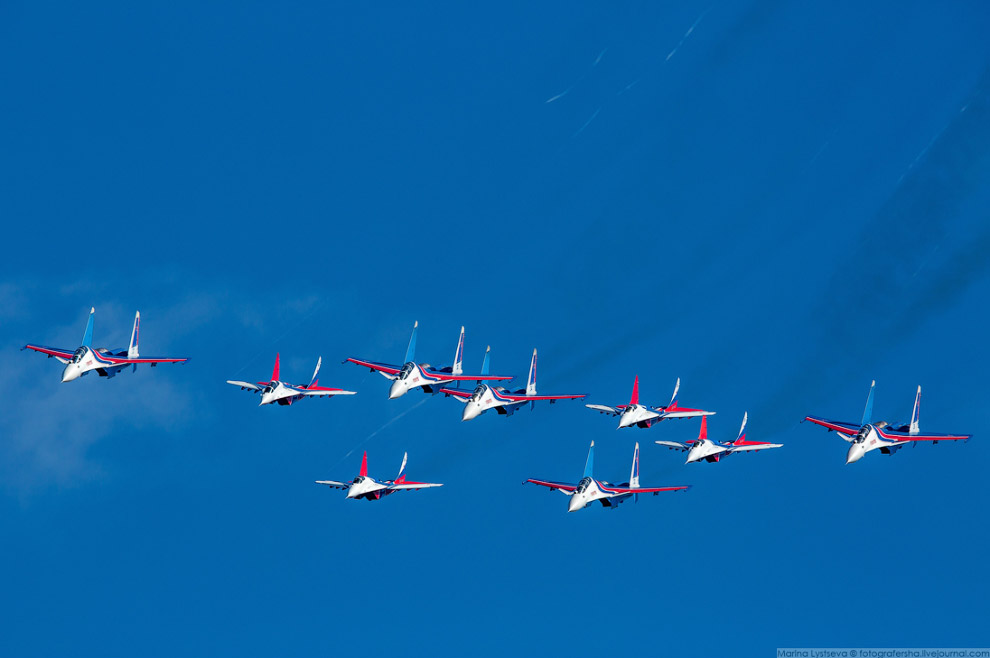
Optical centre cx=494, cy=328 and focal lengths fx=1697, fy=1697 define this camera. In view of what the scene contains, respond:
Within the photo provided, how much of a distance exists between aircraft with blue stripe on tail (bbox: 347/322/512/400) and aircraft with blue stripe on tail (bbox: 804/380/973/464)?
32.2 m

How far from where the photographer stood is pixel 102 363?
6122 inches

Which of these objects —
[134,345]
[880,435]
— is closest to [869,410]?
[880,435]

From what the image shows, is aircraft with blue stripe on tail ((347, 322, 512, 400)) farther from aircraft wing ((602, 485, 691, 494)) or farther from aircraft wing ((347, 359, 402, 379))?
aircraft wing ((602, 485, 691, 494))

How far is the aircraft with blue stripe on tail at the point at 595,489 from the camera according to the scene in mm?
148750

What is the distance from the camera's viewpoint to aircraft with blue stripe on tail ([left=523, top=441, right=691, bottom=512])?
149 m

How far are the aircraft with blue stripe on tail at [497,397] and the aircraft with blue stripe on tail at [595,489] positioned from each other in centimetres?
828

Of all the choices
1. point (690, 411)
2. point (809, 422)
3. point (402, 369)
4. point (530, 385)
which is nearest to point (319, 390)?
point (402, 369)

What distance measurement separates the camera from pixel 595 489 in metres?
149

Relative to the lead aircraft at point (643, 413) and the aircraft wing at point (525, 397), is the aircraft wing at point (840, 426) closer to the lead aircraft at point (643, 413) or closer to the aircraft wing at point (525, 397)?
the lead aircraft at point (643, 413)

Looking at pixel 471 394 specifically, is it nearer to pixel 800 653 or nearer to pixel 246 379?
pixel 246 379

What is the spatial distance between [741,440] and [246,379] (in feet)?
173

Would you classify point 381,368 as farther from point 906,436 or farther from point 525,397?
point 906,436

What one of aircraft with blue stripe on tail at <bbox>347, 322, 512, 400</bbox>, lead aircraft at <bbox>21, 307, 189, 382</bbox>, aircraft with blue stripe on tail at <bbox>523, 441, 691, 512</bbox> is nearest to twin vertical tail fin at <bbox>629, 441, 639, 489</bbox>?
aircraft with blue stripe on tail at <bbox>523, 441, 691, 512</bbox>

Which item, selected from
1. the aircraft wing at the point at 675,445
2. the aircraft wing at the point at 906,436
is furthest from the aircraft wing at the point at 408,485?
the aircraft wing at the point at 906,436
